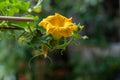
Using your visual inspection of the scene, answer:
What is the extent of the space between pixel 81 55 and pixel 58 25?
200cm

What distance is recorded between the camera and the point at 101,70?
2.54m

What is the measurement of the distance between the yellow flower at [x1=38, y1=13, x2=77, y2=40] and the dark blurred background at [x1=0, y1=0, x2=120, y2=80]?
5.04 feet

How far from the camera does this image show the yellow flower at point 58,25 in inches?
21.8

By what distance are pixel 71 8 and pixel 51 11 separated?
0.33 metres

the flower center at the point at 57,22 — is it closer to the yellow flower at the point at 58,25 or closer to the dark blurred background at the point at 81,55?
the yellow flower at the point at 58,25

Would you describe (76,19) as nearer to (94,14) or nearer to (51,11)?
(94,14)

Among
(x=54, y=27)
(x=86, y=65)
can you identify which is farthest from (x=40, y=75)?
(x=54, y=27)

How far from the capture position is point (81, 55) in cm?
256

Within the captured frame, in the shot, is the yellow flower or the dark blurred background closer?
the yellow flower

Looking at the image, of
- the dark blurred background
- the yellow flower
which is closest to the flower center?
the yellow flower

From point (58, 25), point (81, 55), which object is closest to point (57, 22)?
point (58, 25)

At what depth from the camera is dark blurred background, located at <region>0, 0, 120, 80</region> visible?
223cm

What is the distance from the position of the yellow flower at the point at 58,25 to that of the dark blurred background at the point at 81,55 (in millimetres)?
1536

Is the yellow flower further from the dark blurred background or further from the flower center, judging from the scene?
the dark blurred background
